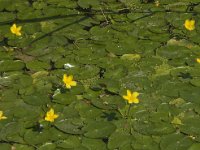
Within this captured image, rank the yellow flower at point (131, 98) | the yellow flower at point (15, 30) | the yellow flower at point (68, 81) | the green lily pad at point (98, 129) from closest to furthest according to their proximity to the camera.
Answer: the green lily pad at point (98, 129), the yellow flower at point (131, 98), the yellow flower at point (68, 81), the yellow flower at point (15, 30)

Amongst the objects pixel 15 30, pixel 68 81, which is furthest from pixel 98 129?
pixel 15 30

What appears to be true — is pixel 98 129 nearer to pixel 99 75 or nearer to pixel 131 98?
pixel 131 98

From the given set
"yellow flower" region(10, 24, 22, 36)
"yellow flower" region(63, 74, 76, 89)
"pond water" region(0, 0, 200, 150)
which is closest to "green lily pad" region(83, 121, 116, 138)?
"pond water" region(0, 0, 200, 150)

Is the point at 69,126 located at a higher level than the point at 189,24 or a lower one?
lower

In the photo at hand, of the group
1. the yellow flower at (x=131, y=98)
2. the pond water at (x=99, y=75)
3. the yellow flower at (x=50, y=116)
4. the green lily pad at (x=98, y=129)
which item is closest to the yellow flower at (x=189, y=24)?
the pond water at (x=99, y=75)

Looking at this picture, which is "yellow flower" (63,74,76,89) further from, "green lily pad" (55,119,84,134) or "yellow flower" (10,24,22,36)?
"yellow flower" (10,24,22,36)

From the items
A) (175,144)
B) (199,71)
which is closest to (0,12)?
(199,71)

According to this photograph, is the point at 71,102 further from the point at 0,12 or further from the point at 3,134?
the point at 0,12

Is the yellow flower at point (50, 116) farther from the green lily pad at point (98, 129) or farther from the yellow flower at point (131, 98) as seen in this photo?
the yellow flower at point (131, 98)
